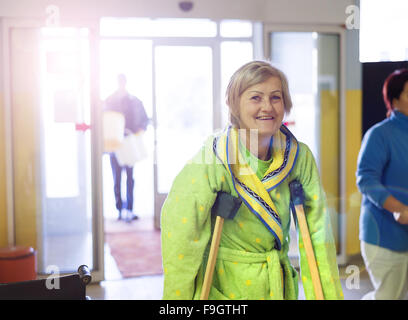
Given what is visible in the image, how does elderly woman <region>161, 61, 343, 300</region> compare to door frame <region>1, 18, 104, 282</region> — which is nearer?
elderly woman <region>161, 61, 343, 300</region>

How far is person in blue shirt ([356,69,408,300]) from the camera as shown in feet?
4.25

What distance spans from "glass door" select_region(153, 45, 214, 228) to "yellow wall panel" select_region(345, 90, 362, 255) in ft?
2.85

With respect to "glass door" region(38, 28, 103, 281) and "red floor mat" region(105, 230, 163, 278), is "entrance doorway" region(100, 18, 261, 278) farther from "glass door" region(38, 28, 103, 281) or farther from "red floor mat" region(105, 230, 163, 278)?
"red floor mat" region(105, 230, 163, 278)

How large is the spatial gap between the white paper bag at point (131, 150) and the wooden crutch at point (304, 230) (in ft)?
4.47

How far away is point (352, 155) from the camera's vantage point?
245 centimetres

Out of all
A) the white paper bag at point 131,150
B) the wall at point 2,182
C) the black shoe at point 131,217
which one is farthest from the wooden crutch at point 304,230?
the black shoe at point 131,217

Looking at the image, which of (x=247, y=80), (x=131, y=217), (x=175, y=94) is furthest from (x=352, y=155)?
(x=247, y=80)

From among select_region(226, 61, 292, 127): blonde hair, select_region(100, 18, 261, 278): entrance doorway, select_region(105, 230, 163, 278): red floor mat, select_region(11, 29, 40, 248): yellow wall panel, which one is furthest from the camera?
select_region(105, 230, 163, 278): red floor mat

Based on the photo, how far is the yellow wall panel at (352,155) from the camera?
2.31m

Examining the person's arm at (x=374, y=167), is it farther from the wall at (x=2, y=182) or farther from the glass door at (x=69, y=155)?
the wall at (x=2, y=182)

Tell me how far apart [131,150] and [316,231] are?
5.73 ft

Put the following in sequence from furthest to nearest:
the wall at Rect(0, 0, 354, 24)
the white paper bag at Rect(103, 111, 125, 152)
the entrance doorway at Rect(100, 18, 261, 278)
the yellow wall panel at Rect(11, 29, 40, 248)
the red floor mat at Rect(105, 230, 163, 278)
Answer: the red floor mat at Rect(105, 230, 163, 278) → the white paper bag at Rect(103, 111, 125, 152) → the yellow wall panel at Rect(11, 29, 40, 248) → the entrance doorway at Rect(100, 18, 261, 278) → the wall at Rect(0, 0, 354, 24)

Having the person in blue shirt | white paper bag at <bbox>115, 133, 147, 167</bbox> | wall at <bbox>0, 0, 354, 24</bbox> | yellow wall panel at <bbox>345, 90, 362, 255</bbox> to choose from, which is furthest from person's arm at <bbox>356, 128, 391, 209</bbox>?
white paper bag at <bbox>115, 133, 147, 167</bbox>

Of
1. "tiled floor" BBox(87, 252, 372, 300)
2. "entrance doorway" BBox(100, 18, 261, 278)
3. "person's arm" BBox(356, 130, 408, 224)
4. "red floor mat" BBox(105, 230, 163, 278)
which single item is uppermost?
"entrance doorway" BBox(100, 18, 261, 278)
